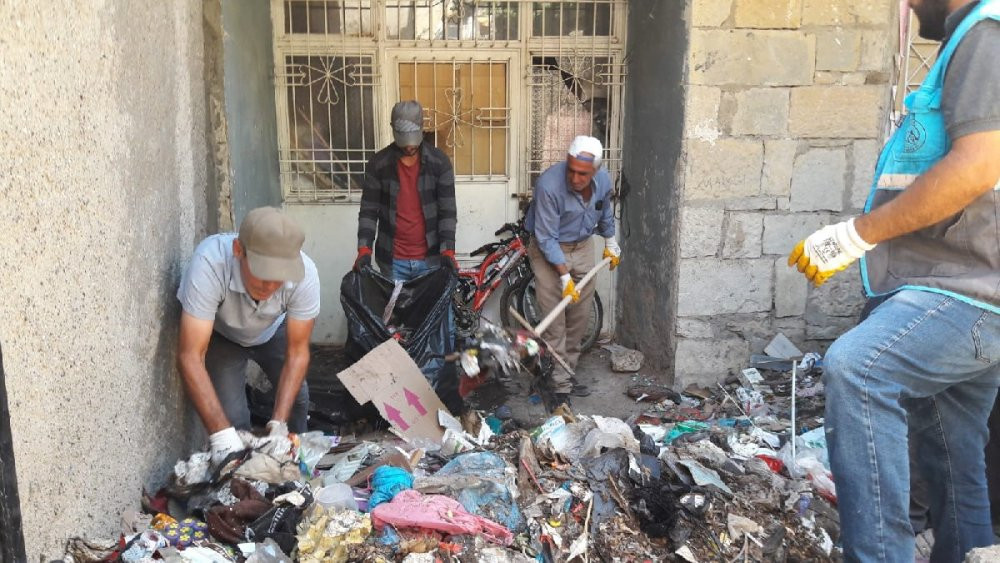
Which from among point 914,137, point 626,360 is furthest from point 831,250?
point 626,360

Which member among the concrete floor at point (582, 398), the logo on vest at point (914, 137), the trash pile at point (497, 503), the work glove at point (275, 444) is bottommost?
the concrete floor at point (582, 398)

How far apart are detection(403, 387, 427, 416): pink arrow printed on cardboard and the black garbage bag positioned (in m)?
0.19

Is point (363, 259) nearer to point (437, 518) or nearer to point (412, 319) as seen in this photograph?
point (412, 319)

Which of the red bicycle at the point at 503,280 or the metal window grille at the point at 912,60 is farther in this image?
the red bicycle at the point at 503,280

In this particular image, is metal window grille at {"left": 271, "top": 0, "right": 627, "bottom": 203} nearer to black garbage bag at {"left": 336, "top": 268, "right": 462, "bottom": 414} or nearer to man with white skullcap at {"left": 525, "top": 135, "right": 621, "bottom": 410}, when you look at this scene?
man with white skullcap at {"left": 525, "top": 135, "right": 621, "bottom": 410}

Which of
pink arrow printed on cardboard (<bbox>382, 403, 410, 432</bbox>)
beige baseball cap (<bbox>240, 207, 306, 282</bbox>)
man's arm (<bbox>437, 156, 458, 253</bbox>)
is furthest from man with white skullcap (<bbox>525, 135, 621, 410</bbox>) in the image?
beige baseball cap (<bbox>240, 207, 306, 282</bbox>)

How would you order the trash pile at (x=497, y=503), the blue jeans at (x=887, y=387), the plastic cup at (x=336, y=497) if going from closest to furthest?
the blue jeans at (x=887, y=387) → the trash pile at (x=497, y=503) → the plastic cup at (x=336, y=497)

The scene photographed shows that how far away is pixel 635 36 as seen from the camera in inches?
217

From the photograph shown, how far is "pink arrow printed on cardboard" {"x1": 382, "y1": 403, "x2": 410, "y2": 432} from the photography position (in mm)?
4008

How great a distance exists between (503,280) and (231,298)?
110 inches

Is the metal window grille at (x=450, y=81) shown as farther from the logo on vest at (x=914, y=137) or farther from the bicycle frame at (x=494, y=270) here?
the logo on vest at (x=914, y=137)

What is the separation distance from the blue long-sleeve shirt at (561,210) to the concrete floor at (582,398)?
3.00ft

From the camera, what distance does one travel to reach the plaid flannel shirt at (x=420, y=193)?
4973 mm

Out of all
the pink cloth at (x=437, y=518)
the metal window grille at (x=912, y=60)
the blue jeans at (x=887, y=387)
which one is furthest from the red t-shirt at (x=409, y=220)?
the blue jeans at (x=887, y=387)
